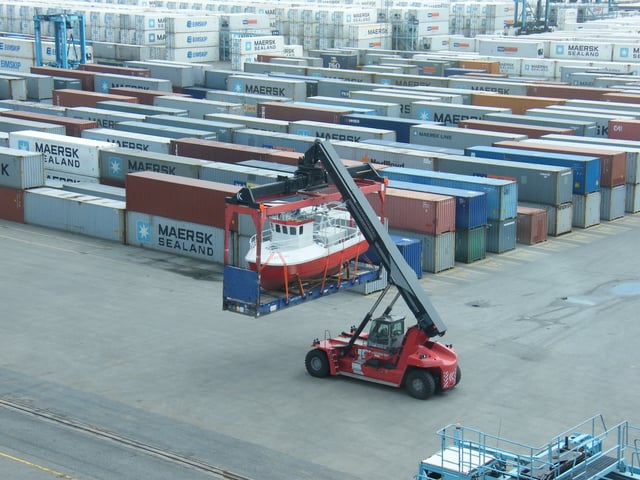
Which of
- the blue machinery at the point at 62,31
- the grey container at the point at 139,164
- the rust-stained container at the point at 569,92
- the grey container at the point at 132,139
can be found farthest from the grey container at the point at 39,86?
the rust-stained container at the point at 569,92

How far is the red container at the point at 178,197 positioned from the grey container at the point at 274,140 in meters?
12.4

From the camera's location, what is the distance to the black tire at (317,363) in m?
36.9

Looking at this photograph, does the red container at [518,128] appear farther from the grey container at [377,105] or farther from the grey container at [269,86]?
the grey container at [269,86]

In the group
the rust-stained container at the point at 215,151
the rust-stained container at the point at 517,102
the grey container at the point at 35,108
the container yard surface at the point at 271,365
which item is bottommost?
the container yard surface at the point at 271,365

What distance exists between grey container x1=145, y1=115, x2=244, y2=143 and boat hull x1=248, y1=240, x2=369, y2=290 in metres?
33.9

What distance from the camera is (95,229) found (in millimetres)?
57594

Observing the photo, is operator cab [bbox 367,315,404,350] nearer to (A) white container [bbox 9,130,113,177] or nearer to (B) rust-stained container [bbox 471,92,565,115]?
(A) white container [bbox 9,130,113,177]

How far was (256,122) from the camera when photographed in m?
75.2

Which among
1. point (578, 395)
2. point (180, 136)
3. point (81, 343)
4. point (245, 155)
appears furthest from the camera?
Result: point (180, 136)

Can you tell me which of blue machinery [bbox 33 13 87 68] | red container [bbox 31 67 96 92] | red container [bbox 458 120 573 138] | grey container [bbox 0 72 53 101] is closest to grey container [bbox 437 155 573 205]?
red container [bbox 458 120 573 138]

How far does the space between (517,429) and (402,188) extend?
23.3 metres

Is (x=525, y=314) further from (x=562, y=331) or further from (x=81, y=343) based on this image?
(x=81, y=343)

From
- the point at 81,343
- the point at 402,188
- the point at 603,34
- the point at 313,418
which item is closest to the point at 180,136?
the point at 402,188

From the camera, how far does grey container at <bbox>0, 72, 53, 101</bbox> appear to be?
98062 mm
